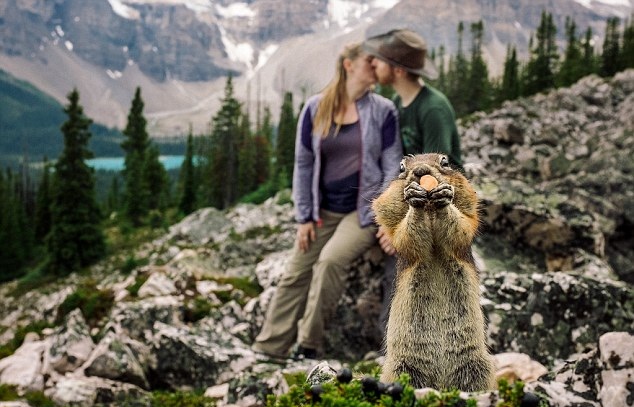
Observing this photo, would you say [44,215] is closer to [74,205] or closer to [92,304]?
[74,205]

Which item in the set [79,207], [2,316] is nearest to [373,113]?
[2,316]

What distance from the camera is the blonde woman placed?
798 centimetres

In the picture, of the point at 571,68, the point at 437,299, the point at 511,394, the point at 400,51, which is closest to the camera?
the point at 511,394

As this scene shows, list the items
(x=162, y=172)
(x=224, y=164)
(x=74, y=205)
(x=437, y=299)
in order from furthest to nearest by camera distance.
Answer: (x=162, y=172) → (x=224, y=164) → (x=74, y=205) → (x=437, y=299)

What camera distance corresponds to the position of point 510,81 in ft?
281

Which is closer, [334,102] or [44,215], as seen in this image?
[334,102]

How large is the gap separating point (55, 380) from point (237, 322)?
333 cm

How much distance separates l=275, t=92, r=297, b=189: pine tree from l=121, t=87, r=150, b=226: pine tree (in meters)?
17.0

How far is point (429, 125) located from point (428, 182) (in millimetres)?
4137

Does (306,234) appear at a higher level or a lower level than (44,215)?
higher

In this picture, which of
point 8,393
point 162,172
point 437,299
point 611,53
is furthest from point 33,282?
point 611,53

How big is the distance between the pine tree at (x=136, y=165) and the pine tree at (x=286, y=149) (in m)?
17.0

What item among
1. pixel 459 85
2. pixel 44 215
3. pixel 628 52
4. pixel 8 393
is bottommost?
pixel 44 215

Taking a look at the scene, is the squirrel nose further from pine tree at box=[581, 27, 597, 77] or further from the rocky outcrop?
pine tree at box=[581, 27, 597, 77]
